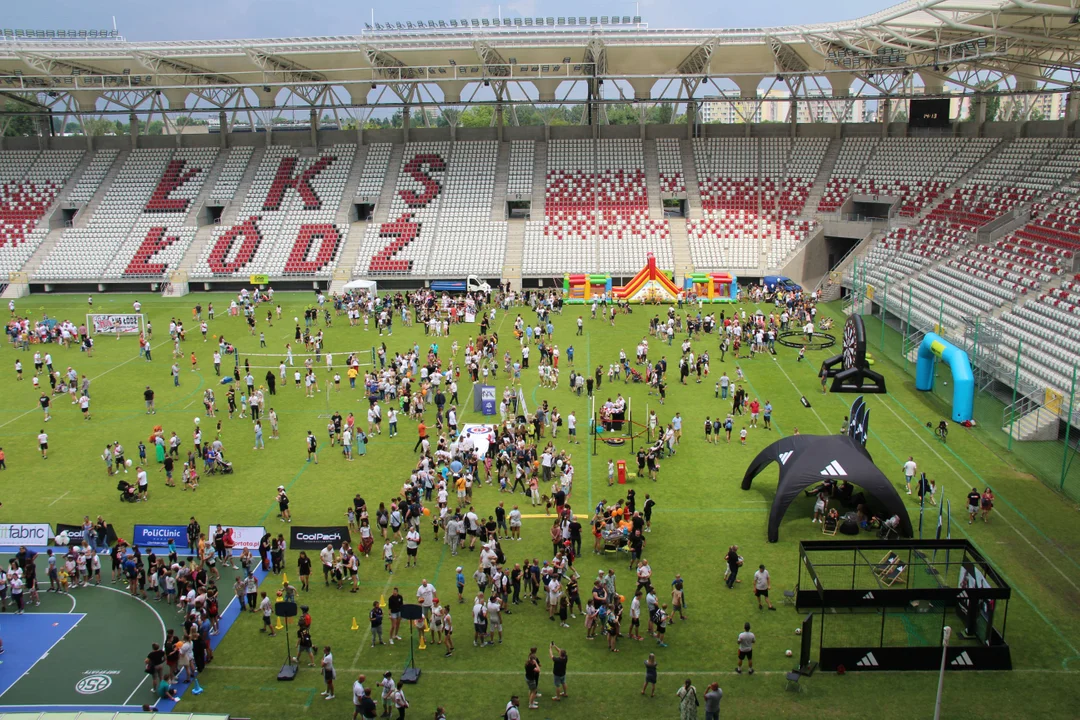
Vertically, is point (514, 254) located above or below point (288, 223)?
below

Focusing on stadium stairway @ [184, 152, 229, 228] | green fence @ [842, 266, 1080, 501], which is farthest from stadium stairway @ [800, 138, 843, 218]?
stadium stairway @ [184, 152, 229, 228]

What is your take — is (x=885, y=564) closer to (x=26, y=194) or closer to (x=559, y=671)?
(x=559, y=671)

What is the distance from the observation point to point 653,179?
6119 cm

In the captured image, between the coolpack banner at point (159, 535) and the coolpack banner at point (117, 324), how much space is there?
2534 centimetres

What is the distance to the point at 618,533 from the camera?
2188cm

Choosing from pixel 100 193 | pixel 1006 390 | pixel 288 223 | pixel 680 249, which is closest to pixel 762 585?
pixel 1006 390

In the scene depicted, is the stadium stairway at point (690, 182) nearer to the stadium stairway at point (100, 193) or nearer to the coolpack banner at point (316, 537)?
the stadium stairway at point (100, 193)

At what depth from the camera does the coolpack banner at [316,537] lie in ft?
68.5

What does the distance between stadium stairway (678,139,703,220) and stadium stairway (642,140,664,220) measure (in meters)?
1.76

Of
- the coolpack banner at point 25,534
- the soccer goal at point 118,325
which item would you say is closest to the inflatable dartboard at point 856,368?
the coolpack banner at point 25,534

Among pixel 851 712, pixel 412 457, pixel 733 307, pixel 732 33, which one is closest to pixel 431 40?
pixel 732 33

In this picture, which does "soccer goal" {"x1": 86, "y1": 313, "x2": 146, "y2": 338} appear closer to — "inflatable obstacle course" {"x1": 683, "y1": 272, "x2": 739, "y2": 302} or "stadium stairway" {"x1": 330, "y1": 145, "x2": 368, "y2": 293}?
"stadium stairway" {"x1": 330, "y1": 145, "x2": 368, "y2": 293}

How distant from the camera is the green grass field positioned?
16.6 m

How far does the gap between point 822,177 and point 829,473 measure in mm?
41511
